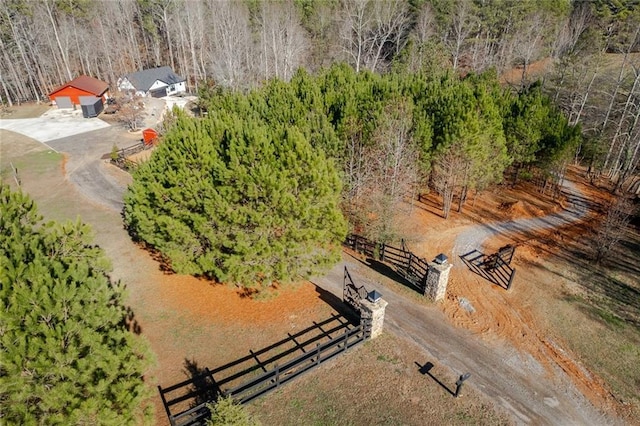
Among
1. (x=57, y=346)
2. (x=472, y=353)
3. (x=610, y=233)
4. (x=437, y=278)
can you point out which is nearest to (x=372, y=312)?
(x=437, y=278)

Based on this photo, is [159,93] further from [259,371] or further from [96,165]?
[259,371]

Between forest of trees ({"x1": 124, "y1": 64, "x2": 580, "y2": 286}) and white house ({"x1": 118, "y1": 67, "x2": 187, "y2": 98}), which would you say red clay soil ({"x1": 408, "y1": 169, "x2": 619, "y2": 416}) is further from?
white house ({"x1": 118, "y1": 67, "x2": 187, "y2": 98})

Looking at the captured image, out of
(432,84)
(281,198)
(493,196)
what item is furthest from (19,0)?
(493,196)

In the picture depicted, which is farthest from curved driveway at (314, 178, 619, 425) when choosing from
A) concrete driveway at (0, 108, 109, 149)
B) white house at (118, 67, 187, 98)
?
white house at (118, 67, 187, 98)

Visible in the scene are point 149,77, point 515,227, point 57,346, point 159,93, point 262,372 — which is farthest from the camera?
point 159,93

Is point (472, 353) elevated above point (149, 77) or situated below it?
below

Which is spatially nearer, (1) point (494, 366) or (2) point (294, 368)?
(2) point (294, 368)

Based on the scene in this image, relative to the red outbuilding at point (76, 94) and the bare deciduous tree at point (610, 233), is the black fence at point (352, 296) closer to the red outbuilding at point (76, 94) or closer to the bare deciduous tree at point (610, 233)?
the bare deciduous tree at point (610, 233)
